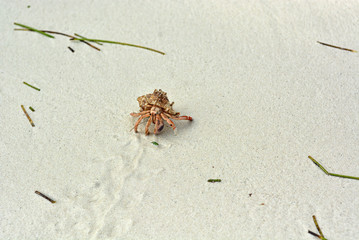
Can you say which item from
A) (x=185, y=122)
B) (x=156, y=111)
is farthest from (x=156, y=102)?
(x=185, y=122)

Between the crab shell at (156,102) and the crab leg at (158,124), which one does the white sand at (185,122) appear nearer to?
the crab leg at (158,124)

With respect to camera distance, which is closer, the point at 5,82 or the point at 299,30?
the point at 5,82

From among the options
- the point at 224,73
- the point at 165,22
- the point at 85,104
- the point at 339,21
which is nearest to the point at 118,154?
the point at 85,104

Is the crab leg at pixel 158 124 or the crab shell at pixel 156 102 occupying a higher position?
the crab shell at pixel 156 102

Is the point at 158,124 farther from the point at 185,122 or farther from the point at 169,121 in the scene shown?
the point at 185,122

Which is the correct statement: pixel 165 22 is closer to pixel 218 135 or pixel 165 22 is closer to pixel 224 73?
pixel 224 73

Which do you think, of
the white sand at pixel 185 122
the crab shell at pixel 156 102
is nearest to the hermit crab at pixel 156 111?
the crab shell at pixel 156 102

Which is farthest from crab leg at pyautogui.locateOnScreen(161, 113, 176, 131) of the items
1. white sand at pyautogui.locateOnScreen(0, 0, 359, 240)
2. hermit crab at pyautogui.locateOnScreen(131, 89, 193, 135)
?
white sand at pyautogui.locateOnScreen(0, 0, 359, 240)

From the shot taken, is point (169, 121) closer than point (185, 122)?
Yes

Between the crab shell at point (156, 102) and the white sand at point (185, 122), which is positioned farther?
the crab shell at point (156, 102)
